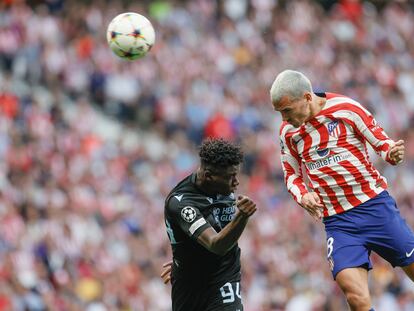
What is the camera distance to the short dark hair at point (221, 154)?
334 inches

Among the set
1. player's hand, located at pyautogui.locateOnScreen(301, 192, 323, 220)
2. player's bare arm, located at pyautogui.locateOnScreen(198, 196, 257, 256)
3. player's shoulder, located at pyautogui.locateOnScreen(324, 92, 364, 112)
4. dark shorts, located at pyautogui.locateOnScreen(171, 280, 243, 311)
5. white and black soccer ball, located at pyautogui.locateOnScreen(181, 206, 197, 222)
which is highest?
player's shoulder, located at pyautogui.locateOnScreen(324, 92, 364, 112)

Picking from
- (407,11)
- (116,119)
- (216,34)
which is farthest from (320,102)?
(407,11)

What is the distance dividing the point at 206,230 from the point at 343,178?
1343 millimetres

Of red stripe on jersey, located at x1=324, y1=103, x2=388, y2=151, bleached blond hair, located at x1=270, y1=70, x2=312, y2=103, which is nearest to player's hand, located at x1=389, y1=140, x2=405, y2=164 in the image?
red stripe on jersey, located at x1=324, y1=103, x2=388, y2=151

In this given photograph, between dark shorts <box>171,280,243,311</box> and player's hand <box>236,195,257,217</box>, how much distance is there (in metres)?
1.30

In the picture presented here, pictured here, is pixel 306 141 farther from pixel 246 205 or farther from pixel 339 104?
pixel 246 205

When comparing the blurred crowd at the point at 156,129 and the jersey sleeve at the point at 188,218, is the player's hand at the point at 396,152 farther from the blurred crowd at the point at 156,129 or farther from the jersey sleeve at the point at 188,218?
the blurred crowd at the point at 156,129

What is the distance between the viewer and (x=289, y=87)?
888cm

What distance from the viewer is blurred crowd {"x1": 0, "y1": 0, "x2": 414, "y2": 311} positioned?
15766 millimetres

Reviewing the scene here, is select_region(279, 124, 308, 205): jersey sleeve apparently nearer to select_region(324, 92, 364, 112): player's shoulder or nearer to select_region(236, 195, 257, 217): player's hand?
select_region(324, 92, 364, 112): player's shoulder

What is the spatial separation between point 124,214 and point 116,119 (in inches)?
134

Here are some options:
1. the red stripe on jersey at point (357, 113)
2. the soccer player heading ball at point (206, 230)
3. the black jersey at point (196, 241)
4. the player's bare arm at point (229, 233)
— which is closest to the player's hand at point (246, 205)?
the player's bare arm at point (229, 233)

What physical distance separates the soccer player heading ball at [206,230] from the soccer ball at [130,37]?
225 cm

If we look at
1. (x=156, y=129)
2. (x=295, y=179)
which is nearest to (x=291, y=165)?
(x=295, y=179)
